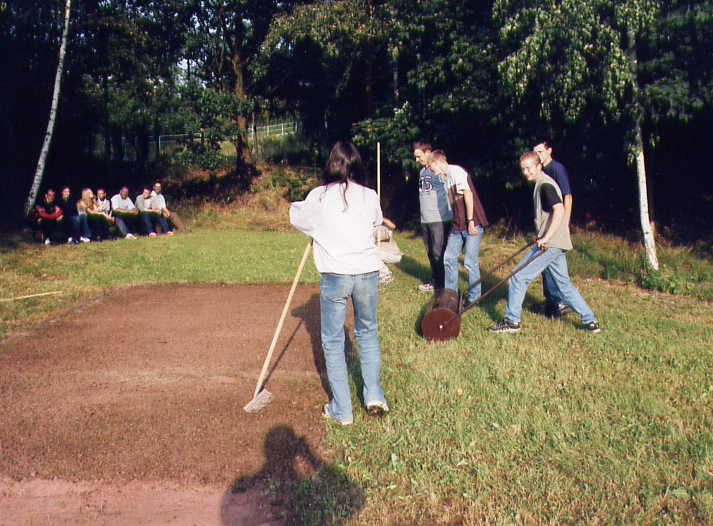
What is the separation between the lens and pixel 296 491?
347cm

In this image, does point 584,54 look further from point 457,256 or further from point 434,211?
point 457,256

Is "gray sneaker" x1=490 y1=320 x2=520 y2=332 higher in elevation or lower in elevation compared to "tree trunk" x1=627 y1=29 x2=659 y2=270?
lower

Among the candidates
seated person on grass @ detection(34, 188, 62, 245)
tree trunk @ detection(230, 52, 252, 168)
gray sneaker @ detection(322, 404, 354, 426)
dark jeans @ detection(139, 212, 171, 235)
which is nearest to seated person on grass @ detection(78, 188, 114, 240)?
seated person on grass @ detection(34, 188, 62, 245)

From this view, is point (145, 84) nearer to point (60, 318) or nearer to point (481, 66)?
point (481, 66)

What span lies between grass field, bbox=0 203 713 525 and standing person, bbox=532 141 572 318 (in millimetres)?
262

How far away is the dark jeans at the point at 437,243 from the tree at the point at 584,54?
11.0 feet

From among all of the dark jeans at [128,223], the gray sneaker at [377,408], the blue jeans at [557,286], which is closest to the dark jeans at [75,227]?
the dark jeans at [128,223]

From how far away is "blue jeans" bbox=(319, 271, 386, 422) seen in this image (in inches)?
161

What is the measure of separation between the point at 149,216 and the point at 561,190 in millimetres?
11710

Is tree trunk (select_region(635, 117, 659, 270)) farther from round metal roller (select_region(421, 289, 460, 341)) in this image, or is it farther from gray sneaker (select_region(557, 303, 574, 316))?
round metal roller (select_region(421, 289, 460, 341))

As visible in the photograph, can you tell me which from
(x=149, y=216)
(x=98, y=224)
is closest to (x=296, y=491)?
(x=98, y=224)

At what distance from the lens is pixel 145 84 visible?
18.7 metres

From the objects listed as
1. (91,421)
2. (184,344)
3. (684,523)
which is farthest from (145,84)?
(684,523)

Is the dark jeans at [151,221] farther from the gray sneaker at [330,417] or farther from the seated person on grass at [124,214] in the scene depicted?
the gray sneaker at [330,417]
